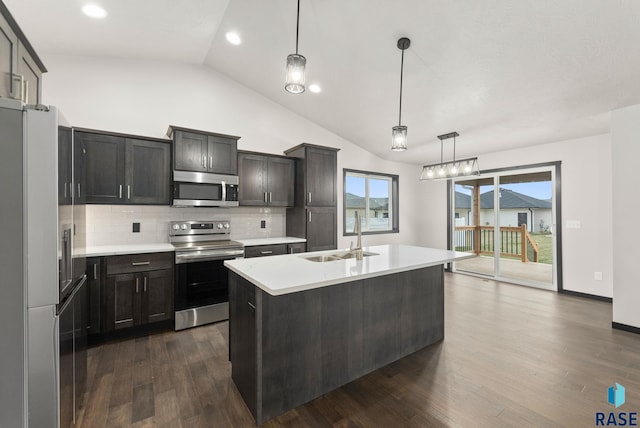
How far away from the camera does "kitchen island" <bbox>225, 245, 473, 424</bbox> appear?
1734 millimetres

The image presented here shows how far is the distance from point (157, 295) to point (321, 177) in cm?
274

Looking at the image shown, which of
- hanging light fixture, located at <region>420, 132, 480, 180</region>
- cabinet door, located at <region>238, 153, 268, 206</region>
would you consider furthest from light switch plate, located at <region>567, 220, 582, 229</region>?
cabinet door, located at <region>238, 153, 268, 206</region>

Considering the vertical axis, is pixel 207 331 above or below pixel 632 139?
below

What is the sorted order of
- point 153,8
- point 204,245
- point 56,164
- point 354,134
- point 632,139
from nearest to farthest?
point 56,164 → point 153,8 → point 632,139 → point 204,245 → point 354,134

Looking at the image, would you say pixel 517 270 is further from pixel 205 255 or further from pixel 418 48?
pixel 205 255

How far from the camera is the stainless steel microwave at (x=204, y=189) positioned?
11.1ft

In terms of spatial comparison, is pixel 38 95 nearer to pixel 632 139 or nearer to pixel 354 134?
pixel 354 134

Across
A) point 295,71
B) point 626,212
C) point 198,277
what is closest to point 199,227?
point 198,277

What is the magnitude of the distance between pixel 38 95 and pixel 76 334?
1714 mm

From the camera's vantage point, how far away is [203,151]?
3.52 m

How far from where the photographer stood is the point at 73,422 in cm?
167

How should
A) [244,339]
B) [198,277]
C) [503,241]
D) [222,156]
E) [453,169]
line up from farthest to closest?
[503,241], [222,156], [453,169], [198,277], [244,339]

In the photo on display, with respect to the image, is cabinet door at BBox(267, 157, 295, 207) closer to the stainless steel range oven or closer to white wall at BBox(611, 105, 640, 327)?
the stainless steel range oven

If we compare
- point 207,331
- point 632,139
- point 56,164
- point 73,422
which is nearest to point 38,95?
point 56,164
